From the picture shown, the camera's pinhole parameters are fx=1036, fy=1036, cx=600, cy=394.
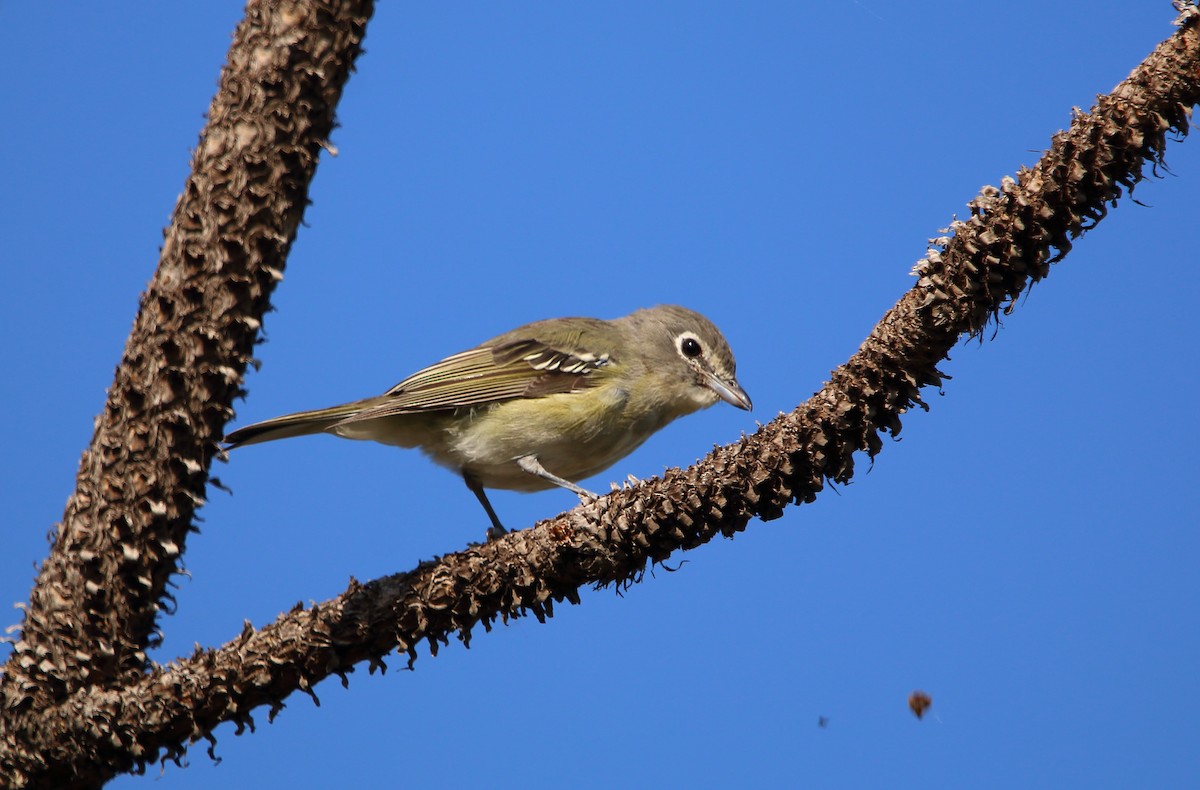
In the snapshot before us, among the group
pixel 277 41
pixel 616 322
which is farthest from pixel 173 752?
pixel 616 322

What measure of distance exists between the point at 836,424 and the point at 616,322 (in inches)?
169

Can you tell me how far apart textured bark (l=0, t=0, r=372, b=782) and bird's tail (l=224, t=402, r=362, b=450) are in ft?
2.20

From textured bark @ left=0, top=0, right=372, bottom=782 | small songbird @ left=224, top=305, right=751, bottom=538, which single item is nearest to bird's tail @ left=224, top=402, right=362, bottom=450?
small songbird @ left=224, top=305, right=751, bottom=538

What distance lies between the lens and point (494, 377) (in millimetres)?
6129

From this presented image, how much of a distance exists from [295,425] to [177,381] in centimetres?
153

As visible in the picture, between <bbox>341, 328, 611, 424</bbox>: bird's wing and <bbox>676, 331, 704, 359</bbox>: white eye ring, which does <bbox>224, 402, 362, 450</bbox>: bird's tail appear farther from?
<bbox>676, 331, 704, 359</bbox>: white eye ring

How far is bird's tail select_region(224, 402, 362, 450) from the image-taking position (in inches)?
197

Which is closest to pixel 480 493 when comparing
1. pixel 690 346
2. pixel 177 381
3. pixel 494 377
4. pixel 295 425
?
pixel 494 377

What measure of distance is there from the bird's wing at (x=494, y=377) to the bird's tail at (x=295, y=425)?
68mm

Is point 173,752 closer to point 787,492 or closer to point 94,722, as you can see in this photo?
point 94,722

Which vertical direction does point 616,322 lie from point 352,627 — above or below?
above

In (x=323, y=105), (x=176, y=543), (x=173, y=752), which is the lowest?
(x=173, y=752)

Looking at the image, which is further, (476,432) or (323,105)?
(476,432)

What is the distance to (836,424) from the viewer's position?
305cm
